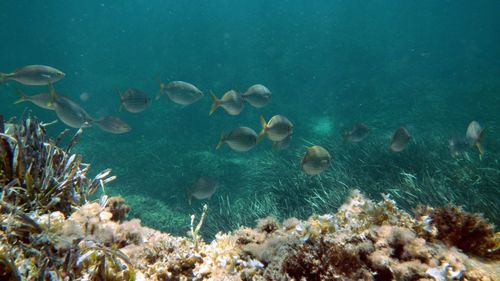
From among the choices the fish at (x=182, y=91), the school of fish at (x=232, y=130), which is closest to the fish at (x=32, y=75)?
the school of fish at (x=232, y=130)

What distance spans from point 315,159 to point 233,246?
2.98 meters

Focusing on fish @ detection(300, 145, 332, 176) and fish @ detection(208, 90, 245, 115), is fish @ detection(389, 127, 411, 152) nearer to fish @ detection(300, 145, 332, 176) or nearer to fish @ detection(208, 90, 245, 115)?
fish @ detection(300, 145, 332, 176)

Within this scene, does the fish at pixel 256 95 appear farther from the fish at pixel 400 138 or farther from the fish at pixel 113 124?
the fish at pixel 113 124

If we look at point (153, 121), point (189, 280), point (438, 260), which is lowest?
point (153, 121)

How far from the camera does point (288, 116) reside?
63.9ft

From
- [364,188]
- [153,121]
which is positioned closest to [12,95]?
[153,121]

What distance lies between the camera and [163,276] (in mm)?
1970

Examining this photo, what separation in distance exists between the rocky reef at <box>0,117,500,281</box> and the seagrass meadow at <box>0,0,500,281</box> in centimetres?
1

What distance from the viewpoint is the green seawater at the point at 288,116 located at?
745 centimetres

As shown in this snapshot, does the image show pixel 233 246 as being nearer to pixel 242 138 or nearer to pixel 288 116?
pixel 242 138

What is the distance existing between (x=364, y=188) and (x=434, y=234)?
5.12m

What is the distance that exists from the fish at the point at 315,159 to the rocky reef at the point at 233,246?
2326mm

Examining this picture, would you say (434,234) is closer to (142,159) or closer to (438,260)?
(438,260)

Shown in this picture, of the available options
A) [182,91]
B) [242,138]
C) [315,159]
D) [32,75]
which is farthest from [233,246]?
[32,75]
